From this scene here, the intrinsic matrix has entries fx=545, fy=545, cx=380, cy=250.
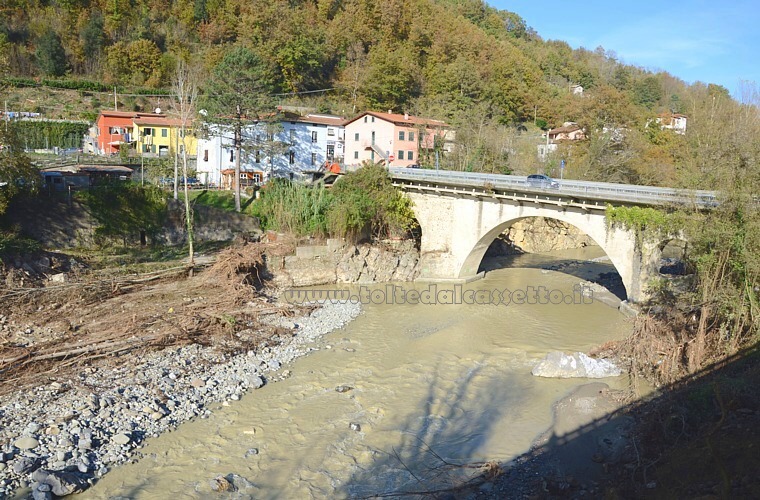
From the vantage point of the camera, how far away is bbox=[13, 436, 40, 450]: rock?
11891 millimetres

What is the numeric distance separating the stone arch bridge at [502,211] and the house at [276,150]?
10.7m

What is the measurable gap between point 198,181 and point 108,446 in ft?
93.7

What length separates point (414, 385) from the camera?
16734 millimetres

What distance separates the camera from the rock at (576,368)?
16984 millimetres

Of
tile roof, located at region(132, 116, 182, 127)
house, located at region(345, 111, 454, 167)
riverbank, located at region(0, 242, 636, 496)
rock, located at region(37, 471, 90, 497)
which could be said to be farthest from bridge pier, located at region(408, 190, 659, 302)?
tile roof, located at region(132, 116, 182, 127)

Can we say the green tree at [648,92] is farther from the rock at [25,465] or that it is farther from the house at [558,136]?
the rock at [25,465]

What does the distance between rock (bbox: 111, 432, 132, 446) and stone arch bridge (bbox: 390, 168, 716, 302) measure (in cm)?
1843

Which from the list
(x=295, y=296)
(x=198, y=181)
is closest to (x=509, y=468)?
(x=295, y=296)

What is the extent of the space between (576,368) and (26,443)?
48.8ft

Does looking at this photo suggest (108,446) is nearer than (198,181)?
Yes

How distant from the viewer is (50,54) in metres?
60.0

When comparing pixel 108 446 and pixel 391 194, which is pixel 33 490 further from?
pixel 391 194

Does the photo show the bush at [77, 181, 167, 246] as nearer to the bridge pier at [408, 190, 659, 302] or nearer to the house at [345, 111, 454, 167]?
the bridge pier at [408, 190, 659, 302]

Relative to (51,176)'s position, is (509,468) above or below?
below
